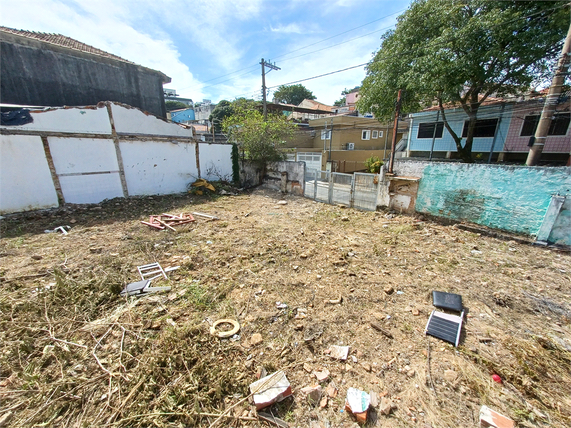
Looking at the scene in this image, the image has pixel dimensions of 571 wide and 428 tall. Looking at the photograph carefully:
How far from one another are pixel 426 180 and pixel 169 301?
21.8 ft

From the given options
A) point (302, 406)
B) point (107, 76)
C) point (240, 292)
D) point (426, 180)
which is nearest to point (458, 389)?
point (302, 406)

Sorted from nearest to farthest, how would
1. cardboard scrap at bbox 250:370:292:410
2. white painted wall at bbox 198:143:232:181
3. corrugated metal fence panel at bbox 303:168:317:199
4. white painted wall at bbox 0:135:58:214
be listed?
cardboard scrap at bbox 250:370:292:410 < white painted wall at bbox 0:135:58:214 < corrugated metal fence panel at bbox 303:168:317:199 < white painted wall at bbox 198:143:232:181

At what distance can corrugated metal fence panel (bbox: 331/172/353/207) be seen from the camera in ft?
25.5

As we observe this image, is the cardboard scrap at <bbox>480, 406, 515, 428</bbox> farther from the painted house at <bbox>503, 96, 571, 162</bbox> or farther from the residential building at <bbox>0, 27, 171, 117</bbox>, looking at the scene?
the residential building at <bbox>0, 27, 171, 117</bbox>

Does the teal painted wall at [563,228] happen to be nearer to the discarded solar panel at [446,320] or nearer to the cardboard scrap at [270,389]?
the discarded solar panel at [446,320]

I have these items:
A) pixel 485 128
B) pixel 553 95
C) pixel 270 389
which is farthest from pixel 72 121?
pixel 485 128

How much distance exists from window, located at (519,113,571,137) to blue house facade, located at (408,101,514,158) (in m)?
0.68

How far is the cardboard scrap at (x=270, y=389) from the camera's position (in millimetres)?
1767

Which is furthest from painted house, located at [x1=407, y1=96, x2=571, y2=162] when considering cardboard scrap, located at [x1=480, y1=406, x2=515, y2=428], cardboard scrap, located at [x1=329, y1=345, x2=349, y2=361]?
cardboard scrap, located at [x1=329, y1=345, x2=349, y2=361]

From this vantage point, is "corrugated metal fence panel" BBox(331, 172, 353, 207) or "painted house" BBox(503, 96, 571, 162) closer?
"corrugated metal fence panel" BBox(331, 172, 353, 207)

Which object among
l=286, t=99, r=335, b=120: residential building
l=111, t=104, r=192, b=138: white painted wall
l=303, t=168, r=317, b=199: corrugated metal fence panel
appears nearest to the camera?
l=111, t=104, r=192, b=138: white painted wall

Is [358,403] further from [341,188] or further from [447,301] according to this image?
[341,188]

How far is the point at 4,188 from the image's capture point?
20.3 feet

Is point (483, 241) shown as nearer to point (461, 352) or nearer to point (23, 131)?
point (461, 352)
